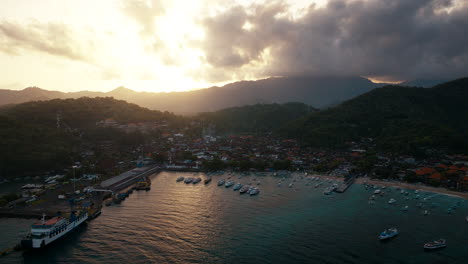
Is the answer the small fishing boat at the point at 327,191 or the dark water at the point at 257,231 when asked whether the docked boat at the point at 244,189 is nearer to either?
the dark water at the point at 257,231

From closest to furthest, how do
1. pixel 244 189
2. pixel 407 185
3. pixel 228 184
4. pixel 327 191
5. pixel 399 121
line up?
pixel 327 191
pixel 244 189
pixel 407 185
pixel 228 184
pixel 399 121

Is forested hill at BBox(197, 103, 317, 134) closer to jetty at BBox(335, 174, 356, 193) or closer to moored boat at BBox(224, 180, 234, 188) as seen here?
jetty at BBox(335, 174, 356, 193)

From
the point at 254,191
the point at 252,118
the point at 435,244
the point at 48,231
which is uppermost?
the point at 252,118

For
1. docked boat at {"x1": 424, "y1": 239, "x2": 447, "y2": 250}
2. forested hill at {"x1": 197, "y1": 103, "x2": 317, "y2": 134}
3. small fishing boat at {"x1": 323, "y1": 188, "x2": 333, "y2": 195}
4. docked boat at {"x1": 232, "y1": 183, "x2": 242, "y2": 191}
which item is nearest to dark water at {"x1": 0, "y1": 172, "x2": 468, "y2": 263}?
docked boat at {"x1": 424, "y1": 239, "x2": 447, "y2": 250}

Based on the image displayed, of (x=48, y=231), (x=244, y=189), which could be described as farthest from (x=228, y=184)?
(x=48, y=231)

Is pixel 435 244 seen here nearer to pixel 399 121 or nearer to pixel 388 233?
pixel 388 233

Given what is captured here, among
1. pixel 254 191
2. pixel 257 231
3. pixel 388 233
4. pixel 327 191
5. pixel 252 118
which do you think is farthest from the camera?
pixel 252 118
